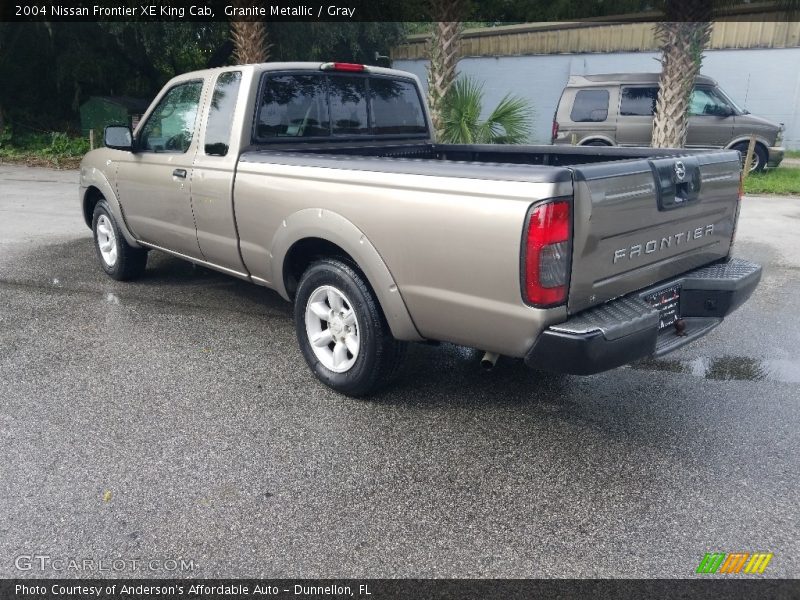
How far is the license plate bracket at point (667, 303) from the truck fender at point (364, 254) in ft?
4.09

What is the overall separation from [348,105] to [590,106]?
10197mm

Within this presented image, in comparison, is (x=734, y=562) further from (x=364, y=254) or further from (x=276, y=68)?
(x=276, y=68)

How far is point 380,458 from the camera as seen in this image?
3291 millimetres

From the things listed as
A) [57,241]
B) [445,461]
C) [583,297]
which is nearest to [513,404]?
[445,461]

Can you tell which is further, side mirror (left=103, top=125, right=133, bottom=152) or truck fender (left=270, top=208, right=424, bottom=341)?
side mirror (left=103, top=125, right=133, bottom=152)

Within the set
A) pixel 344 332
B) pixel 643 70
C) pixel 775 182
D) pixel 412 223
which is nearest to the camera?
pixel 412 223

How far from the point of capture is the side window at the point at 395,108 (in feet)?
16.5

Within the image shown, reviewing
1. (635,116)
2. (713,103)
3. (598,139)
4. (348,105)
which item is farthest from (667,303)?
(713,103)

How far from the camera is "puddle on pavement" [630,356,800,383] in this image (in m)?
4.33

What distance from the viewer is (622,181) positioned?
3014 millimetres

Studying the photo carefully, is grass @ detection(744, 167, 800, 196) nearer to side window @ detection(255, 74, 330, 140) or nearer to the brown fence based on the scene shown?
the brown fence

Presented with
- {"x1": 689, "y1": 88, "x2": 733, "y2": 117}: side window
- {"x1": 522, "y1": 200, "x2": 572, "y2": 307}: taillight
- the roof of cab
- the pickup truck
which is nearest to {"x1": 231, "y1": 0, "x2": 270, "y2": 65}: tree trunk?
the pickup truck

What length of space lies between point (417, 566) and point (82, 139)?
812 inches

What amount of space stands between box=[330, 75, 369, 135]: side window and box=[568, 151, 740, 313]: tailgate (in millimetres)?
2352
